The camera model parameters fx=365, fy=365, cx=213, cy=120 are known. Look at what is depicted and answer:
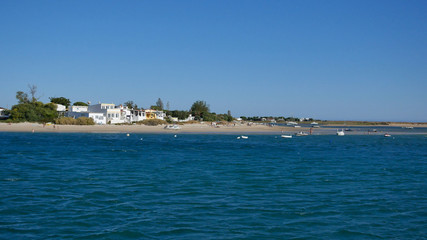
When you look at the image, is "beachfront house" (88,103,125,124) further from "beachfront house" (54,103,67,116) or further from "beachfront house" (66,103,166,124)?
"beachfront house" (54,103,67,116)

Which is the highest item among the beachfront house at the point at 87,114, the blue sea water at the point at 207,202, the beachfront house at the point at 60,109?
the beachfront house at the point at 60,109

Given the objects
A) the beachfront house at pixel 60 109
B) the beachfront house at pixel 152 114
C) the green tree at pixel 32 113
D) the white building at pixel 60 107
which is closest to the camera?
the green tree at pixel 32 113

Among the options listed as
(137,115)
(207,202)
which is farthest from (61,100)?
(207,202)

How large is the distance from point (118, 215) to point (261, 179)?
1207 centimetres

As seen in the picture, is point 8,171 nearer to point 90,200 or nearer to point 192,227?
point 90,200

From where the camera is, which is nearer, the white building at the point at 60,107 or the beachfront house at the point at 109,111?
the beachfront house at the point at 109,111

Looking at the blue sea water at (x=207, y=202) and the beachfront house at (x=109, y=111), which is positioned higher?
the beachfront house at (x=109, y=111)

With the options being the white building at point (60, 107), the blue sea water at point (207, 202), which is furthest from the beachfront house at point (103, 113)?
the blue sea water at point (207, 202)

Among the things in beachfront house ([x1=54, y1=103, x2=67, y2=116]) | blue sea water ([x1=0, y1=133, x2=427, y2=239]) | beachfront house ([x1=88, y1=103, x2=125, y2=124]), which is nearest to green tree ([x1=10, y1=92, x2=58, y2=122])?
beachfront house ([x1=54, y1=103, x2=67, y2=116])

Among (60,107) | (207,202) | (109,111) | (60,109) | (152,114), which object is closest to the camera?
(207,202)

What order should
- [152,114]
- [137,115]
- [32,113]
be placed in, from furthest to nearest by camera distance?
[152,114] < [137,115] < [32,113]

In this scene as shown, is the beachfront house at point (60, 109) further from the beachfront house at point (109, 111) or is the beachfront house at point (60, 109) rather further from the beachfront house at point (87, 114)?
the beachfront house at point (109, 111)

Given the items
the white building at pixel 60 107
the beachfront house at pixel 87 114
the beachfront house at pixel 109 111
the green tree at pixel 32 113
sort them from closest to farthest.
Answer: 1. the green tree at pixel 32 113
2. the beachfront house at pixel 87 114
3. the beachfront house at pixel 109 111
4. the white building at pixel 60 107

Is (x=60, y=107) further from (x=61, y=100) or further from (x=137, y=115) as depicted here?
(x=137, y=115)
